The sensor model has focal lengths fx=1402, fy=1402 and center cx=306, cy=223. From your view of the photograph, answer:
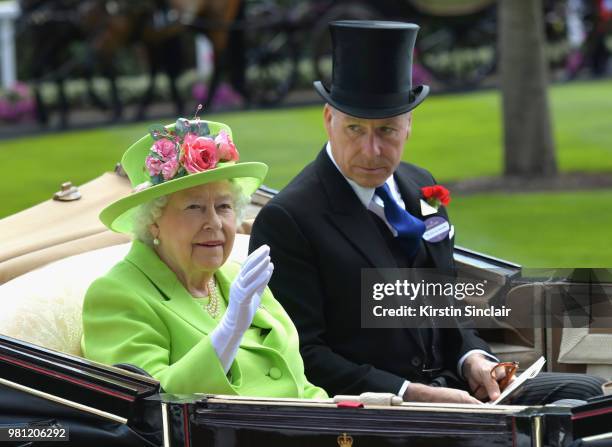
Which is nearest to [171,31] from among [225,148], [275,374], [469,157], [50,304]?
[469,157]

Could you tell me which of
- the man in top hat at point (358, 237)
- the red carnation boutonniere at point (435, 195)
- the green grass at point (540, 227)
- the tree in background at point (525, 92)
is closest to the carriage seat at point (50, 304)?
the man in top hat at point (358, 237)

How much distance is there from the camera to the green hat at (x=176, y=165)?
9.70 ft

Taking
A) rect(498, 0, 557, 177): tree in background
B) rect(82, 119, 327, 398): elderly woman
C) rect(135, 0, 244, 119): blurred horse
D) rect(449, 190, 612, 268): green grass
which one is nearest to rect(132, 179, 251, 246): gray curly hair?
rect(82, 119, 327, 398): elderly woman

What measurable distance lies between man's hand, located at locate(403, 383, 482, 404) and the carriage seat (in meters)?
0.77

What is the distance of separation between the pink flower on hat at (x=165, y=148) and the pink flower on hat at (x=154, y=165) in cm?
2

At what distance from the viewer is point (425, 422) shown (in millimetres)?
2520

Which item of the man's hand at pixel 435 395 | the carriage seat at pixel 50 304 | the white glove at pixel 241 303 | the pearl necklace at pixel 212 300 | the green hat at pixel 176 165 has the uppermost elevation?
the green hat at pixel 176 165

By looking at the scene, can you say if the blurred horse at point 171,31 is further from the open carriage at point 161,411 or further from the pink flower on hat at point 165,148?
the pink flower on hat at point 165,148

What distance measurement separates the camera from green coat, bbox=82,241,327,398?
2.79m

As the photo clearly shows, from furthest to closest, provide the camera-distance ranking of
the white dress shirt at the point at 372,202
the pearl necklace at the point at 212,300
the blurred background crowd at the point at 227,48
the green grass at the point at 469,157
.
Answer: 1. the blurred background crowd at the point at 227,48
2. the green grass at the point at 469,157
3. the white dress shirt at the point at 372,202
4. the pearl necklace at the point at 212,300

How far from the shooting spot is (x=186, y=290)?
305 centimetres

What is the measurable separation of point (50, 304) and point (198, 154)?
55cm

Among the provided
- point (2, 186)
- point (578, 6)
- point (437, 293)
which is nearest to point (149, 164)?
point (437, 293)

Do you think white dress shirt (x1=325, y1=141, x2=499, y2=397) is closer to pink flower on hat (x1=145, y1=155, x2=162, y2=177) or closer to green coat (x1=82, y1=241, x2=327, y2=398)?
green coat (x1=82, y1=241, x2=327, y2=398)
